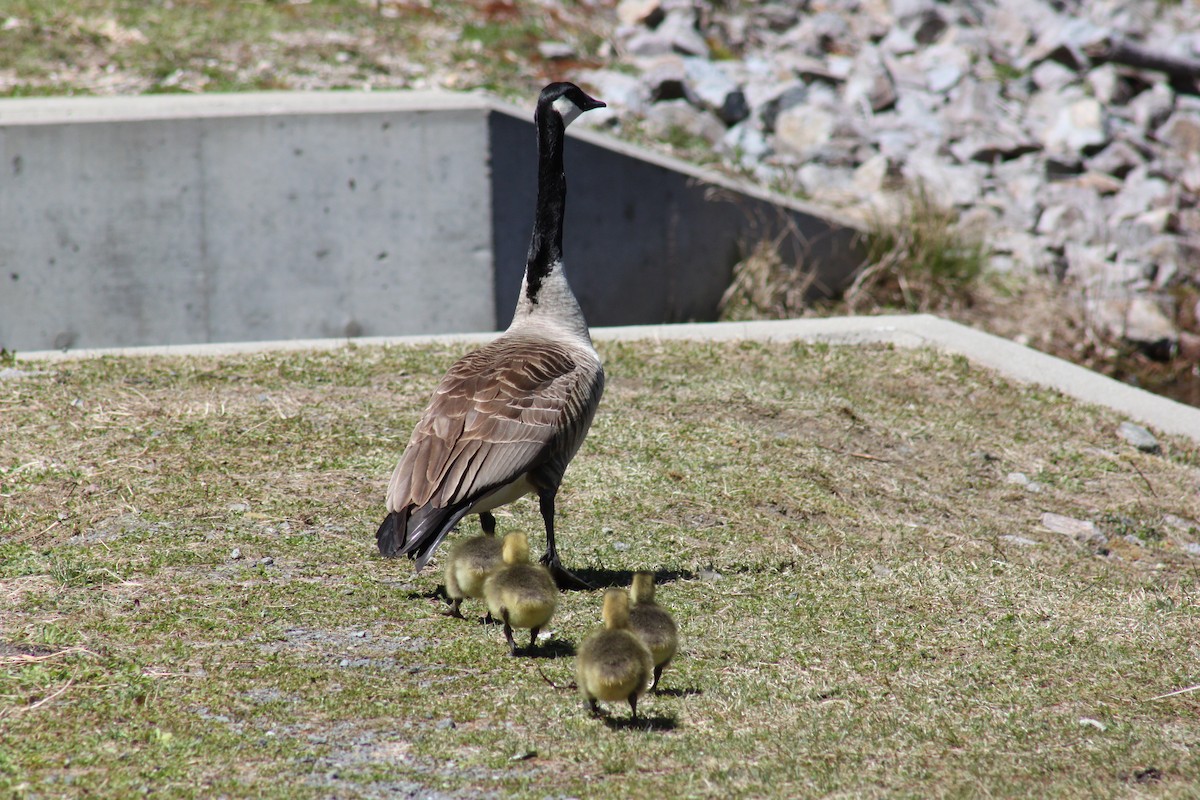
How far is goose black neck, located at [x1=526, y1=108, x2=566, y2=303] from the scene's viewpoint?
251 inches

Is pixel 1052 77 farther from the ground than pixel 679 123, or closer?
farther from the ground

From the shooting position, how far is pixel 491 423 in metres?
5.20

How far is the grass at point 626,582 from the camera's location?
4.09 meters

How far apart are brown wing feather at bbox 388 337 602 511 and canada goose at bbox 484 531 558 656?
39 centimetres

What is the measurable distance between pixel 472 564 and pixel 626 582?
1.01m

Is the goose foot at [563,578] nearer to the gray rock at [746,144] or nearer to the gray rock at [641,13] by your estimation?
the gray rock at [746,144]

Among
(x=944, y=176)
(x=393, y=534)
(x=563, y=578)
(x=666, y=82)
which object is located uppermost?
(x=666, y=82)

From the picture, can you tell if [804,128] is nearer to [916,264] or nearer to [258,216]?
[916,264]

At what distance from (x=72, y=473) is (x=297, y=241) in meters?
4.41

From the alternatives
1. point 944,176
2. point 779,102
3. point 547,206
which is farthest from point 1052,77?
point 547,206

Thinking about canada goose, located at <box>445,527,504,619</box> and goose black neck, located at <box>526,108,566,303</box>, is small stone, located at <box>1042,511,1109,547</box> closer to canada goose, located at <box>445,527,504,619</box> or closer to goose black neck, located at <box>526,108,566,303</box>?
goose black neck, located at <box>526,108,566,303</box>

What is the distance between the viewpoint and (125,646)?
15.7 ft

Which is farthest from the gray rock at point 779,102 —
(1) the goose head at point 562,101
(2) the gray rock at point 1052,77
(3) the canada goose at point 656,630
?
(3) the canada goose at point 656,630

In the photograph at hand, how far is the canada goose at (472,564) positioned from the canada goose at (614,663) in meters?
0.67
